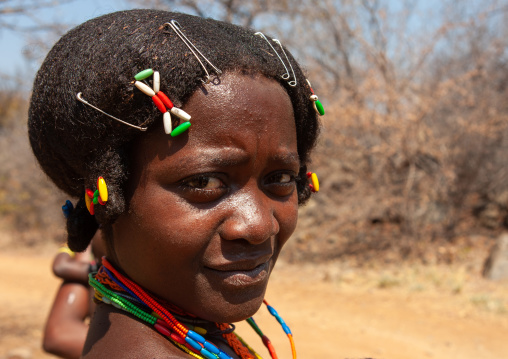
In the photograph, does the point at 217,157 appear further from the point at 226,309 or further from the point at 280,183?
the point at 226,309

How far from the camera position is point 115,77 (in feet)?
4.91

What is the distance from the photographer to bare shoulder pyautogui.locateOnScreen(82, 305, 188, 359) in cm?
149

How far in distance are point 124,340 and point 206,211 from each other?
0.45 m

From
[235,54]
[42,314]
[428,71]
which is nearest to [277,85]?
[235,54]

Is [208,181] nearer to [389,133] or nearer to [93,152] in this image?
[93,152]

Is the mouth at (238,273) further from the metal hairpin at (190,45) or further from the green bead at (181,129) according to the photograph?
the metal hairpin at (190,45)

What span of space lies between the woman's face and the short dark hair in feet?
0.16

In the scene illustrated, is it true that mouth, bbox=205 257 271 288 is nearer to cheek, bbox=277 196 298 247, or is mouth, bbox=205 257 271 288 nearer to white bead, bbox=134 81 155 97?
cheek, bbox=277 196 298 247

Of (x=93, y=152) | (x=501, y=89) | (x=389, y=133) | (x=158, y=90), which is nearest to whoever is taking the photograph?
(x=158, y=90)

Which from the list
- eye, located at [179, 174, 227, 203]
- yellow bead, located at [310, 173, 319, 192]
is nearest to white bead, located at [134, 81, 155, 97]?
eye, located at [179, 174, 227, 203]

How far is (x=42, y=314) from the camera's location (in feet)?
23.7

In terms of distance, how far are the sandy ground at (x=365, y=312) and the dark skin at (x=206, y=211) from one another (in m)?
3.85

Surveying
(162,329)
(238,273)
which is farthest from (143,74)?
(162,329)

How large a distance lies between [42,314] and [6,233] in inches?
265
